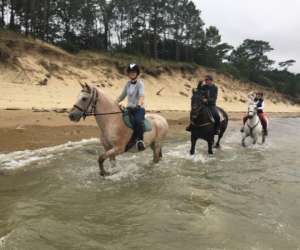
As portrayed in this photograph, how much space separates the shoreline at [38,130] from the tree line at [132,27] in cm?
2908

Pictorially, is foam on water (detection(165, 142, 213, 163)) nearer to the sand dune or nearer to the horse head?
the horse head

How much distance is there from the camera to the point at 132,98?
9945 millimetres

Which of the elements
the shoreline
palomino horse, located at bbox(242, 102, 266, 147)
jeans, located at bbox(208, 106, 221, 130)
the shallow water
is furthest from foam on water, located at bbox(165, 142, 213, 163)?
the shoreline

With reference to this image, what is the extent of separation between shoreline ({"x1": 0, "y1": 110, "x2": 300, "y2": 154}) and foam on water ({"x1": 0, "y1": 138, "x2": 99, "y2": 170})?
57cm

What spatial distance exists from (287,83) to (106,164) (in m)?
78.1

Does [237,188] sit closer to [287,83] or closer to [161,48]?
[161,48]

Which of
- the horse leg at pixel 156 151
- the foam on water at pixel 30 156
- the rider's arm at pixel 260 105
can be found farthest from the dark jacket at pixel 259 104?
the foam on water at pixel 30 156

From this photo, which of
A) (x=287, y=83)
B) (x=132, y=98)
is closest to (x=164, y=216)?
(x=132, y=98)

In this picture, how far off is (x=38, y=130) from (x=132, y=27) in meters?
53.3

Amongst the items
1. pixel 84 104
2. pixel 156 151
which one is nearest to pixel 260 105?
pixel 156 151

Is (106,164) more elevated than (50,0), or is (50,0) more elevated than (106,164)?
(50,0)

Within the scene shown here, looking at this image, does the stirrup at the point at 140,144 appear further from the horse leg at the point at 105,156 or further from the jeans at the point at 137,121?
the horse leg at the point at 105,156

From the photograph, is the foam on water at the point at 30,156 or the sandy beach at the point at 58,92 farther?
the sandy beach at the point at 58,92

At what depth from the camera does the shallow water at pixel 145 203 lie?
5.87 m
